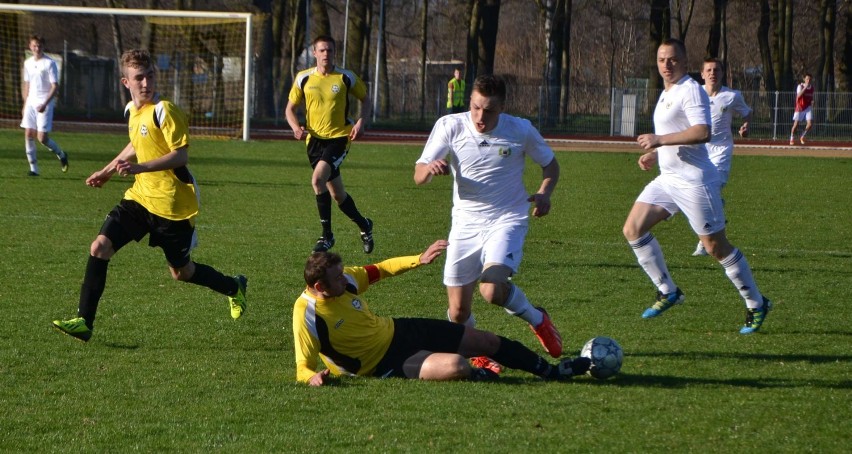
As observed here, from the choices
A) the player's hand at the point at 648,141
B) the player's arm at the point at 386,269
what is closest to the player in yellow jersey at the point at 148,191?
the player's arm at the point at 386,269

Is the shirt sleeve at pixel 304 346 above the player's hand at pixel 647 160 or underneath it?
underneath

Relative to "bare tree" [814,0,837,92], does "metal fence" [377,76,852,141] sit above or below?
below

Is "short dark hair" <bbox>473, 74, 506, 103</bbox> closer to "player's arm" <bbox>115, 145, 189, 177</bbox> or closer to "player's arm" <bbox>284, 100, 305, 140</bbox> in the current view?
"player's arm" <bbox>115, 145, 189, 177</bbox>

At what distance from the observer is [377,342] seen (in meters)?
6.04

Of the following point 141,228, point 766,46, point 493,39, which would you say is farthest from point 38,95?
point 766,46

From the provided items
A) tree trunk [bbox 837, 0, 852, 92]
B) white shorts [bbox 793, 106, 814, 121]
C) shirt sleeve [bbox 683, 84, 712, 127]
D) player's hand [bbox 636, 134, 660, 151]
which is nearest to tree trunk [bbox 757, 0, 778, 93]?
tree trunk [bbox 837, 0, 852, 92]

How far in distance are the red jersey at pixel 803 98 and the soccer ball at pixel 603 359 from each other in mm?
30485

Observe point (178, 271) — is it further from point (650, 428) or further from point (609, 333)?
point (650, 428)

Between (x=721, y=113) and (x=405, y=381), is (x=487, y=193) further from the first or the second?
→ (x=721, y=113)

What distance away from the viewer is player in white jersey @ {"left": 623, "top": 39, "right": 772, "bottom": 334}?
768cm

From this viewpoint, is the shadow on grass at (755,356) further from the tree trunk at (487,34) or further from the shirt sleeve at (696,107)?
the tree trunk at (487,34)

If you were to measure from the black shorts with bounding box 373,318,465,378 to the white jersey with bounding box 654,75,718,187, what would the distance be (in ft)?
8.18

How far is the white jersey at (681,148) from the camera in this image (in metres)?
7.76

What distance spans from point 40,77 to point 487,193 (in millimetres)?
12872
